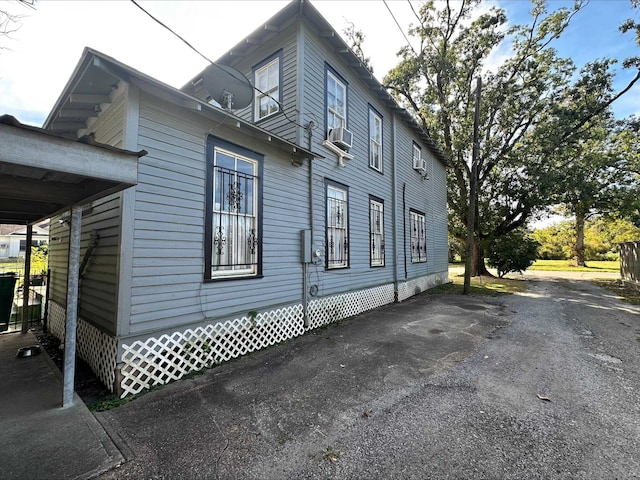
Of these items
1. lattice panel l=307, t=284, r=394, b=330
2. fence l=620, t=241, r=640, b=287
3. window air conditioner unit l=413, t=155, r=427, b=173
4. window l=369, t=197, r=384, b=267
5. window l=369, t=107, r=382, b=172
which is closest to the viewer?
lattice panel l=307, t=284, r=394, b=330

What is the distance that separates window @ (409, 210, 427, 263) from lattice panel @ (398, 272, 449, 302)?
83 centimetres

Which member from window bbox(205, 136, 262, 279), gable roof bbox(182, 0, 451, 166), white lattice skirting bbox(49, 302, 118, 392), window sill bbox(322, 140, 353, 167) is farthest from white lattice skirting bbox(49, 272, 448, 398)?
gable roof bbox(182, 0, 451, 166)

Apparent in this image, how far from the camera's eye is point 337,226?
7.02 metres

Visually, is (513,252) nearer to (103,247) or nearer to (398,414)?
(398,414)

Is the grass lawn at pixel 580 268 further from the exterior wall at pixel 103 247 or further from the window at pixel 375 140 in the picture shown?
the exterior wall at pixel 103 247

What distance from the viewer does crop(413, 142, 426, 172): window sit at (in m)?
11.1

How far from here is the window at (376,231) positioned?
328 inches

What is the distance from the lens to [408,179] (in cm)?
1059

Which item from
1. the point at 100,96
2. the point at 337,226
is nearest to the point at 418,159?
the point at 337,226

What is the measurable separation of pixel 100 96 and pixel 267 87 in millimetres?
3846

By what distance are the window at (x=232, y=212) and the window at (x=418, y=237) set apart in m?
7.44

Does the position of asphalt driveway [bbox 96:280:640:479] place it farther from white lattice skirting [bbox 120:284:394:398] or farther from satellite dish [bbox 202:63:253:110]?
satellite dish [bbox 202:63:253:110]

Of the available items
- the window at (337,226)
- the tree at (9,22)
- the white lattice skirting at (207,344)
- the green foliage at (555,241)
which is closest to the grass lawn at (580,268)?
the green foliage at (555,241)

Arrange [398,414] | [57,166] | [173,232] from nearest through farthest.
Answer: [57,166] → [398,414] → [173,232]
